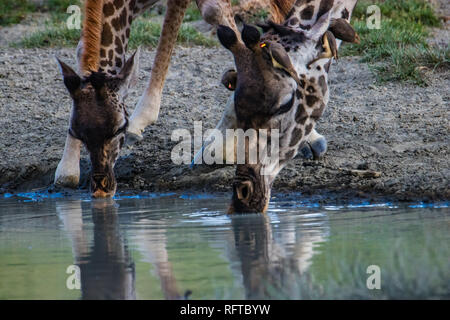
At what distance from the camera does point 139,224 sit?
4.79m

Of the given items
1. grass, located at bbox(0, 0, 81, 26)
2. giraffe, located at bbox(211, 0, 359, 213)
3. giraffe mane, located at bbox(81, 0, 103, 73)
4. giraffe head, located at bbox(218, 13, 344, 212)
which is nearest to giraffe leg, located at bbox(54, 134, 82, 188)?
giraffe mane, located at bbox(81, 0, 103, 73)

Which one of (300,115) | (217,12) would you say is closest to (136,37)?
(217,12)

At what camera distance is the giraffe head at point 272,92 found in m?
Answer: 4.77

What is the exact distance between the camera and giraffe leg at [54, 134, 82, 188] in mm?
6574

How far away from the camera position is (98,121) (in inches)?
236

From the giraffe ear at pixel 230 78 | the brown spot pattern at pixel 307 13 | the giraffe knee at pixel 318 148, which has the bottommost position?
the giraffe knee at pixel 318 148

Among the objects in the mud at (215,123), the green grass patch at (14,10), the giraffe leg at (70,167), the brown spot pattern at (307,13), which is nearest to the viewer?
the brown spot pattern at (307,13)

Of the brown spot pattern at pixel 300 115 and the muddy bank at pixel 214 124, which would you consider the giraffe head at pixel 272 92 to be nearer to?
the brown spot pattern at pixel 300 115

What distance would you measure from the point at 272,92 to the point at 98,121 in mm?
1640

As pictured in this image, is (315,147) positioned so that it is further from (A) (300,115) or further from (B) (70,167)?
(B) (70,167)

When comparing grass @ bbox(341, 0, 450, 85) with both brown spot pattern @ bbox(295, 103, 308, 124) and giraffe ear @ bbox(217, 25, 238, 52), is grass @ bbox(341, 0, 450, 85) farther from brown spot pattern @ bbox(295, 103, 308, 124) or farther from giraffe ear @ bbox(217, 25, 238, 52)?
giraffe ear @ bbox(217, 25, 238, 52)

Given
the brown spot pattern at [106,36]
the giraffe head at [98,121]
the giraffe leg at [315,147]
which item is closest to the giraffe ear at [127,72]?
the giraffe head at [98,121]

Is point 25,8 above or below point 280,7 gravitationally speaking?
above

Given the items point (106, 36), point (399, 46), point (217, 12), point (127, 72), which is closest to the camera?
point (127, 72)
